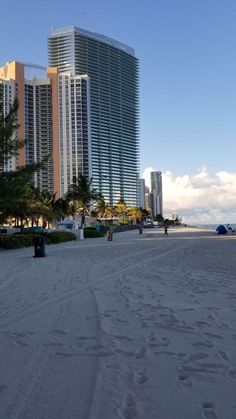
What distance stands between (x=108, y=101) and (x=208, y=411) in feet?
421

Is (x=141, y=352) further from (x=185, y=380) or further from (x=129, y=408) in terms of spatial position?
(x=129, y=408)

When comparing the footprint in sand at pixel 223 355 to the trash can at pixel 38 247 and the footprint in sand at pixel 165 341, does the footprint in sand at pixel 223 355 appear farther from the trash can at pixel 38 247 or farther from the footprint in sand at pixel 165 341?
the trash can at pixel 38 247

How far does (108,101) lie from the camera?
128375mm

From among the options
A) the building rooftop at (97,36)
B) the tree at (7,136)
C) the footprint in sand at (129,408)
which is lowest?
the footprint in sand at (129,408)

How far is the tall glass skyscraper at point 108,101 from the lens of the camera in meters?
123

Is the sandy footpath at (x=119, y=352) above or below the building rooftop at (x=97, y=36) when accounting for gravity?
below

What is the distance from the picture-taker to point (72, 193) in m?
62.7

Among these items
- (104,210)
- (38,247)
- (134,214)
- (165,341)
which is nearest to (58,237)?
(38,247)

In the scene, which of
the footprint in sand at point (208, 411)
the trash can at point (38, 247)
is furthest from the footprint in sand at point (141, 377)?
the trash can at point (38, 247)

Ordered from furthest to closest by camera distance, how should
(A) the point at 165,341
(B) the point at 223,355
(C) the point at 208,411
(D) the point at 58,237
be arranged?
(D) the point at 58,237 → (A) the point at 165,341 → (B) the point at 223,355 → (C) the point at 208,411

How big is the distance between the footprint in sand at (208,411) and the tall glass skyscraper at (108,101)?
111587 mm

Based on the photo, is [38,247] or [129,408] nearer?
[129,408]

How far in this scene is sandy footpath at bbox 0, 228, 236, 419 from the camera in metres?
3.89

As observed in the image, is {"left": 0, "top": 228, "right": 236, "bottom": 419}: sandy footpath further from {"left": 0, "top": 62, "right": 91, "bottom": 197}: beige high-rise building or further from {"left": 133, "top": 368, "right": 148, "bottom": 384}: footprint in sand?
{"left": 0, "top": 62, "right": 91, "bottom": 197}: beige high-rise building
